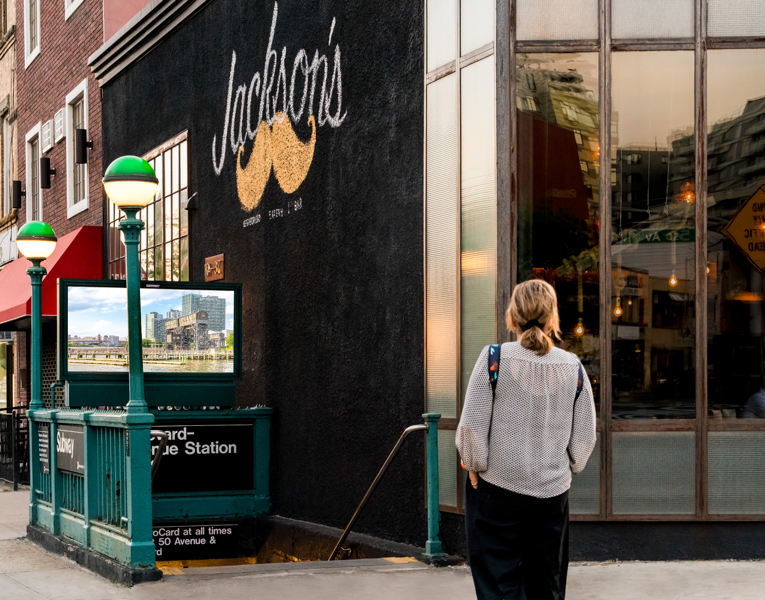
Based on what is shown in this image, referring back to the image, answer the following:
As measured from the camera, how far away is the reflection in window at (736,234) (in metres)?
7.57

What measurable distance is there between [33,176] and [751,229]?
17.4m

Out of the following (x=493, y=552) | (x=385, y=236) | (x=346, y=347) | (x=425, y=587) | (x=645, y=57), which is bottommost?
(x=425, y=587)

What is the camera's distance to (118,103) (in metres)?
16.5

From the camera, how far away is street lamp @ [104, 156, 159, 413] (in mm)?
7512

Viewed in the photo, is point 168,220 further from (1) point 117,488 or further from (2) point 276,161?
(1) point 117,488

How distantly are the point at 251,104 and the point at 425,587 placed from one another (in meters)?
6.81

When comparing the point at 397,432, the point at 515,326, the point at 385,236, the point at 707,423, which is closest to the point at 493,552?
the point at 515,326

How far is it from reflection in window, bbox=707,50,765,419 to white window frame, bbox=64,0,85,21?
13.4m

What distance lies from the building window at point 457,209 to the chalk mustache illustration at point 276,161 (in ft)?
8.10

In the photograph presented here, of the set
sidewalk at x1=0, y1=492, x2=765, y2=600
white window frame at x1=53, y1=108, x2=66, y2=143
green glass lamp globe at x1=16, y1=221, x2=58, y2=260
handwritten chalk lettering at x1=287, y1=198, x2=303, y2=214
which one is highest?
white window frame at x1=53, y1=108, x2=66, y2=143

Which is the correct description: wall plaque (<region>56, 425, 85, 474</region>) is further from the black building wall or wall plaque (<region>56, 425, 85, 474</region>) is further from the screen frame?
the black building wall

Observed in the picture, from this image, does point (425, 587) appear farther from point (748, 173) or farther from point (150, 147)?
point (150, 147)

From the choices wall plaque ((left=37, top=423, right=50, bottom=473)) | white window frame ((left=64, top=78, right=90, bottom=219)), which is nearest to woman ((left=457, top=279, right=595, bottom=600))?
wall plaque ((left=37, top=423, right=50, bottom=473))

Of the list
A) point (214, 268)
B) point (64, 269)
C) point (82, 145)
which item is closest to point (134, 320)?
point (214, 268)
